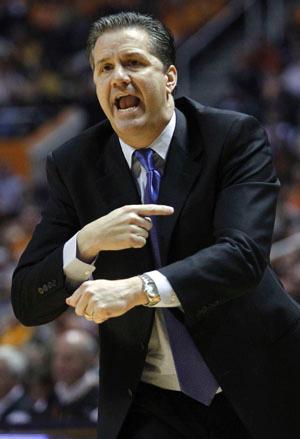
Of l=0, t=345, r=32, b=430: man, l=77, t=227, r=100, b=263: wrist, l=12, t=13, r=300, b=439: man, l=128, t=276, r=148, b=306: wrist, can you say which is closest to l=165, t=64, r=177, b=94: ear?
l=12, t=13, r=300, b=439: man

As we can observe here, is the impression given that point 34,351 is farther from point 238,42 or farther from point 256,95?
point 238,42

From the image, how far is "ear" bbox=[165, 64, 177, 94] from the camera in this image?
2363 millimetres

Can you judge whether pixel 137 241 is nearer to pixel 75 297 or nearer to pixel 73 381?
pixel 75 297

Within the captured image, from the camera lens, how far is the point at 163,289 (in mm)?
2062

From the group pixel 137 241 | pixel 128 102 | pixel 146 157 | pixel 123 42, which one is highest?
pixel 123 42

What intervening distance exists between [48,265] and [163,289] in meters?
0.30

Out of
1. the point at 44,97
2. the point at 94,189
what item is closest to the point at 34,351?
the point at 94,189

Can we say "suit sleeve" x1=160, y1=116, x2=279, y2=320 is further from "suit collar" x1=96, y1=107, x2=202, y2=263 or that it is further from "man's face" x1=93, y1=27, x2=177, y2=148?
"man's face" x1=93, y1=27, x2=177, y2=148

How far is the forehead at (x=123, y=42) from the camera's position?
7.47ft

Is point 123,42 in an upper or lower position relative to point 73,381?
upper

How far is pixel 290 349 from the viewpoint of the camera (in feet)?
7.46

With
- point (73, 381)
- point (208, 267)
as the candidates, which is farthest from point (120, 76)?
point (73, 381)

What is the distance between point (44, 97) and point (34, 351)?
4.96 meters

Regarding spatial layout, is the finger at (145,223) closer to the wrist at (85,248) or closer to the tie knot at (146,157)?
the wrist at (85,248)
